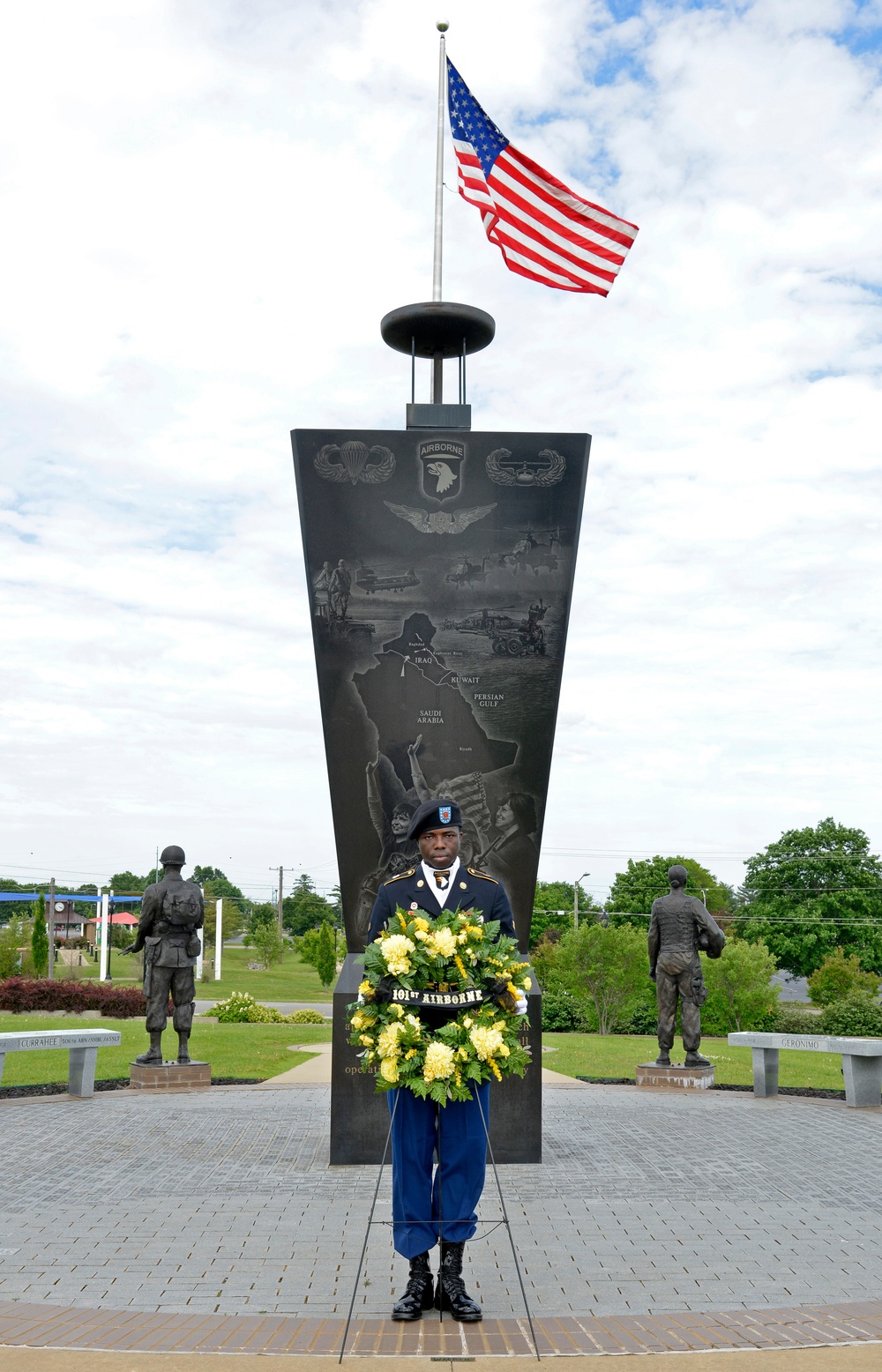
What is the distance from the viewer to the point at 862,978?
114ft

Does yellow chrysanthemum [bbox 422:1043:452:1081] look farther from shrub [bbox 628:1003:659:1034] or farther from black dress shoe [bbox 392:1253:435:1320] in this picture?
shrub [bbox 628:1003:659:1034]

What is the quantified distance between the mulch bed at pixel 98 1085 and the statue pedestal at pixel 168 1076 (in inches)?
11.7

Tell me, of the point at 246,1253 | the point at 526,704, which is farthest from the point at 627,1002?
the point at 246,1253

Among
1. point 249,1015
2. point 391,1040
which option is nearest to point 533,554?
point 391,1040

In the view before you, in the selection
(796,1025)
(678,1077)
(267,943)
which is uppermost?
(678,1077)

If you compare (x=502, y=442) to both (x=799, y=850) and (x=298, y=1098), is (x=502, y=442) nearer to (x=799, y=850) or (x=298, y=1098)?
(x=298, y=1098)

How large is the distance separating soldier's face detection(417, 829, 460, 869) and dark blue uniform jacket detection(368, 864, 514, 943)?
0.56 feet

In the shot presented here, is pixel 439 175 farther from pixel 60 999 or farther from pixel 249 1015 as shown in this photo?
pixel 60 999

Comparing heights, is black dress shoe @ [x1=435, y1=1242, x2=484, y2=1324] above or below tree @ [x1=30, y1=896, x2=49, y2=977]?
above

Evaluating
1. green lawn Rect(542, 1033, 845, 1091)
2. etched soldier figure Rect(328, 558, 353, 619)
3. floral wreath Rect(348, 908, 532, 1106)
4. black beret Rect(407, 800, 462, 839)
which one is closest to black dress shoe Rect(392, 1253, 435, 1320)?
floral wreath Rect(348, 908, 532, 1106)

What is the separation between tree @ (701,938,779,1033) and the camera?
2609 cm

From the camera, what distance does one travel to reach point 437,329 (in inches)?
363

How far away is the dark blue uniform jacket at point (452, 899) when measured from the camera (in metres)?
5.29

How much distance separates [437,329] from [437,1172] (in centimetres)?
671
